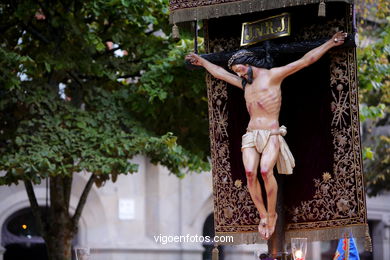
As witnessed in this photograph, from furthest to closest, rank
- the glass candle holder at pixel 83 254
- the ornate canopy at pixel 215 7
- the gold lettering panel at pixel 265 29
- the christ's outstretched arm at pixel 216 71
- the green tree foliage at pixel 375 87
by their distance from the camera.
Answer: the green tree foliage at pixel 375 87, the glass candle holder at pixel 83 254, the christ's outstretched arm at pixel 216 71, the gold lettering panel at pixel 265 29, the ornate canopy at pixel 215 7

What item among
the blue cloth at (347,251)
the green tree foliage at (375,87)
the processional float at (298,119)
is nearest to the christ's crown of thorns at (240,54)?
the processional float at (298,119)

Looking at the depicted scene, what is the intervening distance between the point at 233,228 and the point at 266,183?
1.08 metres

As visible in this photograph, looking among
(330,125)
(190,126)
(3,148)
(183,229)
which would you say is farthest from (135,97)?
(183,229)

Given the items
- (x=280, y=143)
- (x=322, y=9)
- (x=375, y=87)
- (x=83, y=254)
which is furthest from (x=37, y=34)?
(x=322, y=9)

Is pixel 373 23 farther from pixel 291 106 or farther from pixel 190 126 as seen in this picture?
pixel 291 106

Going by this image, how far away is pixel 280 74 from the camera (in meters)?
10.0

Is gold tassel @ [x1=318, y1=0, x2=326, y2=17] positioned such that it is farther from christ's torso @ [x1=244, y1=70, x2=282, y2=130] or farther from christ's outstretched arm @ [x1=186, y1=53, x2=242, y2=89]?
christ's outstretched arm @ [x1=186, y1=53, x2=242, y2=89]

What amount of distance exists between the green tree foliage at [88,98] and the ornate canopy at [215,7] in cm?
309

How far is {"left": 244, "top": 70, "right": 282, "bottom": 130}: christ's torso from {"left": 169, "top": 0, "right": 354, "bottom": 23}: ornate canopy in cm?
79

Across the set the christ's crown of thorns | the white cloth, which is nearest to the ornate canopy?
the christ's crown of thorns

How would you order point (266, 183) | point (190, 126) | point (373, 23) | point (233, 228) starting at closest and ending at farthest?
point (266, 183) < point (233, 228) < point (190, 126) < point (373, 23)

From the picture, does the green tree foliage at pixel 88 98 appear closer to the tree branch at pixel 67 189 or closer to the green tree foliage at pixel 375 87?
the tree branch at pixel 67 189

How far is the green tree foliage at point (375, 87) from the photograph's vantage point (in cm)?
1459

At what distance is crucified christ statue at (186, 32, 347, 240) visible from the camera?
9.92 m
